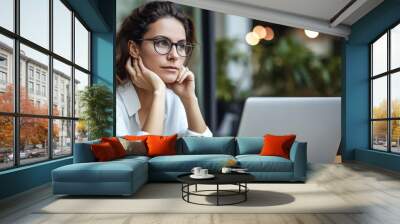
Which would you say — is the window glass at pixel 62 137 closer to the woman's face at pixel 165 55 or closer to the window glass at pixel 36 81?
the window glass at pixel 36 81

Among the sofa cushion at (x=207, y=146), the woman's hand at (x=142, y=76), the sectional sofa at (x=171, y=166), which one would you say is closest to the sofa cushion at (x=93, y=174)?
the sectional sofa at (x=171, y=166)

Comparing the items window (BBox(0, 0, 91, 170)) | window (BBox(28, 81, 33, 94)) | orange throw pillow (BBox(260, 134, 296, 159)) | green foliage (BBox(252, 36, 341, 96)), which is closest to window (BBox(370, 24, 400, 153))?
green foliage (BBox(252, 36, 341, 96))

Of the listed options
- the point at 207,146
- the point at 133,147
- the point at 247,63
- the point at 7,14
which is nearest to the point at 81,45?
the point at 133,147

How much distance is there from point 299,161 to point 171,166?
1.87 meters

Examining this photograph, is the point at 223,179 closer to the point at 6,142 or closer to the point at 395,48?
the point at 6,142

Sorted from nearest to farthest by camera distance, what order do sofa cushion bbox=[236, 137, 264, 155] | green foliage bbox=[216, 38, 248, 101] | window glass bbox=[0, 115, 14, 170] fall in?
window glass bbox=[0, 115, 14, 170] → sofa cushion bbox=[236, 137, 264, 155] → green foliage bbox=[216, 38, 248, 101]

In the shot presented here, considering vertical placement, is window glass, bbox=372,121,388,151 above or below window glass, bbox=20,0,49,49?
below

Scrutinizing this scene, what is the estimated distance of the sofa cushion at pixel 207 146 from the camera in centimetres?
653

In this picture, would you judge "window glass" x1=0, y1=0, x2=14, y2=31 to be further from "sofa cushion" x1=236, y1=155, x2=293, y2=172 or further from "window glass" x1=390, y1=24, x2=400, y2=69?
"window glass" x1=390, y1=24, x2=400, y2=69

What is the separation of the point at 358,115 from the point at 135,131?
507 cm

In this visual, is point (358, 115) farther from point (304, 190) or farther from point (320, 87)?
point (304, 190)

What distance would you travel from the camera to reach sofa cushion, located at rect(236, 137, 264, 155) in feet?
21.4

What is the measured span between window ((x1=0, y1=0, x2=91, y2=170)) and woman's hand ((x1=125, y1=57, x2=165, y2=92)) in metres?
1.25

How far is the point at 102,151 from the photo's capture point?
17.9ft
